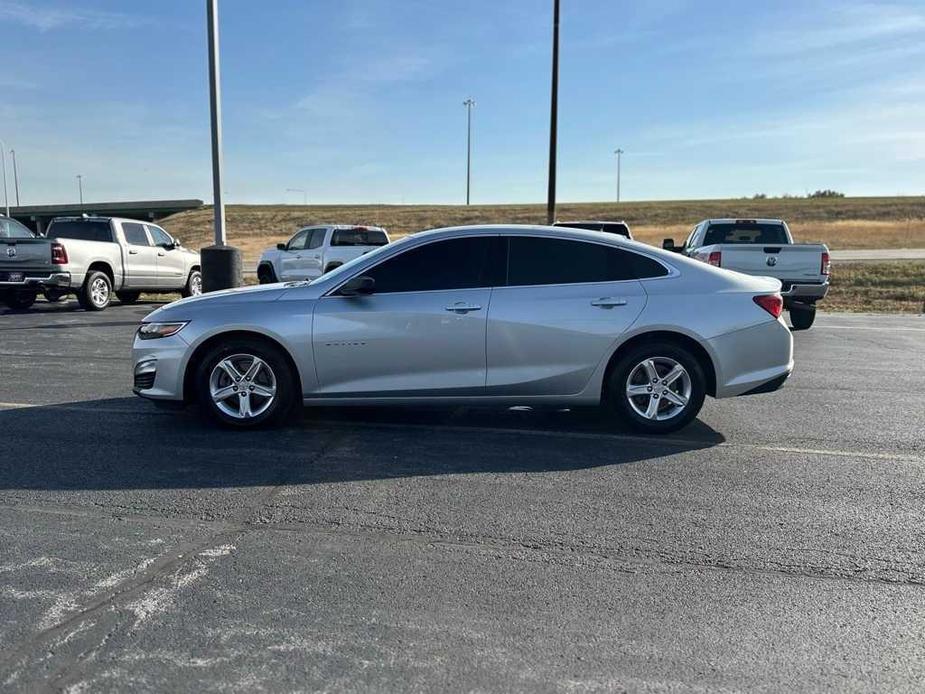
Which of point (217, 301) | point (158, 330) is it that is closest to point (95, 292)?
point (158, 330)

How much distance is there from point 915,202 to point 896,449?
297 ft

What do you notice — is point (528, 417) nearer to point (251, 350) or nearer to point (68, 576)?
point (251, 350)

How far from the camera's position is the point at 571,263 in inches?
254

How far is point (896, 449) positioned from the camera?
602 centimetres

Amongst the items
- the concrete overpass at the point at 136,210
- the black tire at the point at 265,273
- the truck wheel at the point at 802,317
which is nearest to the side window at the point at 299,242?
the black tire at the point at 265,273

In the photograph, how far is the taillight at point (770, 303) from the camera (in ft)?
21.0

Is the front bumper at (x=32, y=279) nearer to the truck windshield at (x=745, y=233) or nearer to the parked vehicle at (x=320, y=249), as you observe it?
the parked vehicle at (x=320, y=249)

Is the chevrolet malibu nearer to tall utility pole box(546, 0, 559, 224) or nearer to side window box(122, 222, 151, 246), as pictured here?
side window box(122, 222, 151, 246)

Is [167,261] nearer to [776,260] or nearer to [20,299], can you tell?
[20,299]

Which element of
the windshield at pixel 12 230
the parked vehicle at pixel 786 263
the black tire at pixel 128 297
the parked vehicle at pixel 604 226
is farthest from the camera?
the black tire at pixel 128 297

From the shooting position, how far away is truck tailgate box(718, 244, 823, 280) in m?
13.0

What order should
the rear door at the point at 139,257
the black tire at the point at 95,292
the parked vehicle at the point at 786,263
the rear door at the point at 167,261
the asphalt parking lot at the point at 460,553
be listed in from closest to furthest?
the asphalt parking lot at the point at 460,553, the parked vehicle at the point at 786,263, the black tire at the point at 95,292, the rear door at the point at 139,257, the rear door at the point at 167,261

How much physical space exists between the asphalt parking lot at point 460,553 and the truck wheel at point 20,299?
37.3ft

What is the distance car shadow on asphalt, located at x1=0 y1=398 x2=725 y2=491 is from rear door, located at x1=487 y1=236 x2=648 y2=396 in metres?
0.47
